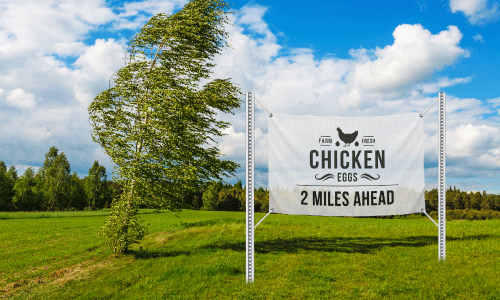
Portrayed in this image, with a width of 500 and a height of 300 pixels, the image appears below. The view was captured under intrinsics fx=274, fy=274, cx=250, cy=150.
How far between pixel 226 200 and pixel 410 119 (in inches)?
1881

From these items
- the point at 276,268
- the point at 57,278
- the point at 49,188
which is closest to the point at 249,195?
the point at 276,268

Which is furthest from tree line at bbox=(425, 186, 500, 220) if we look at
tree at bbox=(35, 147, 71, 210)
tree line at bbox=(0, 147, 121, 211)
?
tree at bbox=(35, 147, 71, 210)

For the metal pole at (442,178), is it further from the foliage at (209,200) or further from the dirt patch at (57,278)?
the foliage at (209,200)

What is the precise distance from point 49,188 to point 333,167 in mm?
70671

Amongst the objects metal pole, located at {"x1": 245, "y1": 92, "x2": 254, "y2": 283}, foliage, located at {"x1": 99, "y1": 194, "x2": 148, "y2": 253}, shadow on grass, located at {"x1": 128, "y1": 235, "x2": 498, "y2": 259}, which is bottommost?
shadow on grass, located at {"x1": 128, "y1": 235, "x2": 498, "y2": 259}

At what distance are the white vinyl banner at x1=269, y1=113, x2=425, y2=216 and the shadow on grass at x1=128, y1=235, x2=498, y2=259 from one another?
3.80 m

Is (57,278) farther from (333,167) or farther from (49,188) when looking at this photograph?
(49,188)

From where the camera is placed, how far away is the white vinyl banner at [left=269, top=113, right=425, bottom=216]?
6.91 m

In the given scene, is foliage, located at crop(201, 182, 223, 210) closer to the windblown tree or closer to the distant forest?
the distant forest

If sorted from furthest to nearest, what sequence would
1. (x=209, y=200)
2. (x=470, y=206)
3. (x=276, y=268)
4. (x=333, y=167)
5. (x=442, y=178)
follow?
1. (x=209, y=200)
2. (x=470, y=206)
3. (x=276, y=268)
4. (x=442, y=178)
5. (x=333, y=167)

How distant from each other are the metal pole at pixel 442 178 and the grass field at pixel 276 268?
62 centimetres

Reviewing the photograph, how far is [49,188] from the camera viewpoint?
197 ft

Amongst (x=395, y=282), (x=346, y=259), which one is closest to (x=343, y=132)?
(x=395, y=282)

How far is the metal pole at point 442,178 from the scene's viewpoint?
756cm
